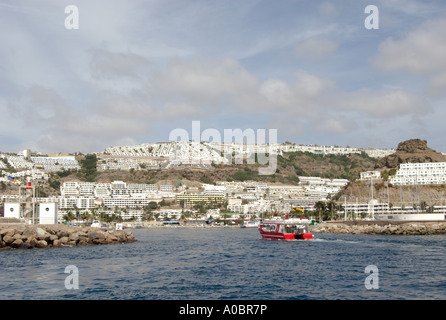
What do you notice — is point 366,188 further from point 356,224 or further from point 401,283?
point 401,283

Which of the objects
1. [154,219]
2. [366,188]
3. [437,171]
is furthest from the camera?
[154,219]

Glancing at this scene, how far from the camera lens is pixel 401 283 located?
25531 mm

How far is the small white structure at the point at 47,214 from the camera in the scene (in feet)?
205

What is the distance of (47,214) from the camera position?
62.8m

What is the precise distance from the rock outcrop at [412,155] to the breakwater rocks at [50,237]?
428 feet

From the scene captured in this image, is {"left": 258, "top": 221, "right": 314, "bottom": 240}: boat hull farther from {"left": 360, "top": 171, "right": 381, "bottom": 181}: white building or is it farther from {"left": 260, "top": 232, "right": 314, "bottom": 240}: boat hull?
{"left": 360, "top": 171, "right": 381, "bottom": 181}: white building

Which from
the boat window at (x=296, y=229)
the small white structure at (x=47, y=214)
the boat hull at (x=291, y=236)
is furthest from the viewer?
the boat window at (x=296, y=229)

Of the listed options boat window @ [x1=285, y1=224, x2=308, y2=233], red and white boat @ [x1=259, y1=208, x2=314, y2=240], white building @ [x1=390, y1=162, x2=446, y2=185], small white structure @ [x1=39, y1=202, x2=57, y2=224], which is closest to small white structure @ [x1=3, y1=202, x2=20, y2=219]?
small white structure @ [x1=39, y1=202, x2=57, y2=224]

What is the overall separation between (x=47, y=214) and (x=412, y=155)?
139 metres

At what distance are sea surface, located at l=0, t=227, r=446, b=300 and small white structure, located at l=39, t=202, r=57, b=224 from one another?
2030cm

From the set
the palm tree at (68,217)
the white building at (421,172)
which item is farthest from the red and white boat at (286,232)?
the white building at (421,172)

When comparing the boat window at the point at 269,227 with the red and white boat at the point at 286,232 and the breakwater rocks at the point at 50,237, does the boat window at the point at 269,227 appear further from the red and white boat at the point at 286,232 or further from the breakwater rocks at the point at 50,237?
the breakwater rocks at the point at 50,237
